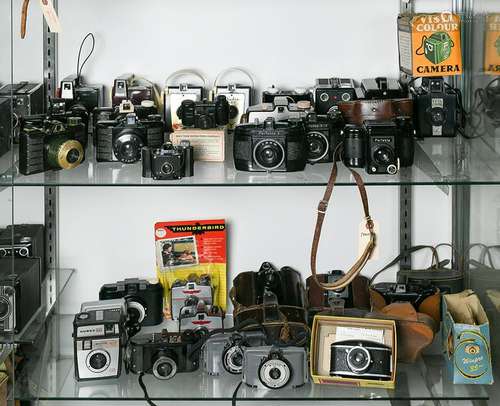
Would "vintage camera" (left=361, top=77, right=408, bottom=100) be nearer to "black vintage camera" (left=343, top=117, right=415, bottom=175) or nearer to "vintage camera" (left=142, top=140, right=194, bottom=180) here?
"black vintage camera" (left=343, top=117, right=415, bottom=175)

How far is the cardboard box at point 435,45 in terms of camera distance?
2715 mm

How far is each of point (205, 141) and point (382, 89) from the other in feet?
1.65

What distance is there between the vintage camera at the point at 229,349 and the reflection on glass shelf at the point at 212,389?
1.1 inches

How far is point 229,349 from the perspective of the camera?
2.67m

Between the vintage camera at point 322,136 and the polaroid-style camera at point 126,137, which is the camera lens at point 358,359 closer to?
the vintage camera at point 322,136

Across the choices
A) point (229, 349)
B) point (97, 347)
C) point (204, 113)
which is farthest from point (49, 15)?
point (229, 349)

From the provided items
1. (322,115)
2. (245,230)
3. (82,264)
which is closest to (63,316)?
(82,264)

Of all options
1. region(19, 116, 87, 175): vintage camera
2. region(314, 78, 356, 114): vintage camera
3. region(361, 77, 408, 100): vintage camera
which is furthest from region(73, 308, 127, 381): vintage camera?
region(361, 77, 408, 100): vintage camera

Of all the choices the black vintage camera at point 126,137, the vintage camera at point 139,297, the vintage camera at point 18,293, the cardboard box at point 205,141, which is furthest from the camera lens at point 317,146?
the vintage camera at point 18,293

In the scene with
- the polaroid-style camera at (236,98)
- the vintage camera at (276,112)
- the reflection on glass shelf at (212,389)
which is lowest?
the reflection on glass shelf at (212,389)

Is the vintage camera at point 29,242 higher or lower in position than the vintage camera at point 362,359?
higher

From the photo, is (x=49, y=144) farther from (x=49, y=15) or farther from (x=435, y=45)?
(x=435, y=45)

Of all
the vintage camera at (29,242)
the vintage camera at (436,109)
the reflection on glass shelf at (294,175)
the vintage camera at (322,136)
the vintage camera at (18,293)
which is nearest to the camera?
the vintage camera at (18,293)

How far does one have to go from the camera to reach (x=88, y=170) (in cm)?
265
